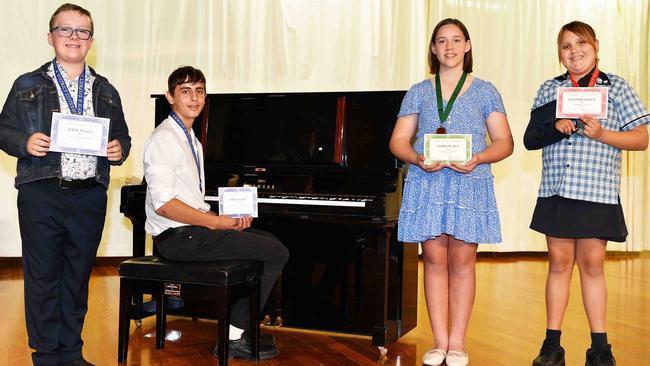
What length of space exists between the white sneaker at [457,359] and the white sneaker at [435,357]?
0.04m

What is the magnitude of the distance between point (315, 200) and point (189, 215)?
2.37 ft

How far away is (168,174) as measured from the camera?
3428 mm

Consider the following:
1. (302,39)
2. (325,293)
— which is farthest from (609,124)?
(302,39)

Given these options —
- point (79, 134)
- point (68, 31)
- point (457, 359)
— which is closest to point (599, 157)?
point (457, 359)

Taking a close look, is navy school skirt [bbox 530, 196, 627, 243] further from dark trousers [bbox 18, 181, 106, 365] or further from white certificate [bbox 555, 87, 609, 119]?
dark trousers [bbox 18, 181, 106, 365]

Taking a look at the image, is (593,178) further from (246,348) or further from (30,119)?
(30,119)

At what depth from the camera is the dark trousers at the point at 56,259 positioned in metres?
2.99

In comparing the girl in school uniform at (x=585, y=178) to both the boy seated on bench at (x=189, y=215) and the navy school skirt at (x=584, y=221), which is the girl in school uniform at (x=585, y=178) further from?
the boy seated on bench at (x=189, y=215)

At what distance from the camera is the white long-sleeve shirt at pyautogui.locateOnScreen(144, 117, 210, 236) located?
341 cm

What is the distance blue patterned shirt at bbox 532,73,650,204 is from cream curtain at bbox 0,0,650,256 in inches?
176

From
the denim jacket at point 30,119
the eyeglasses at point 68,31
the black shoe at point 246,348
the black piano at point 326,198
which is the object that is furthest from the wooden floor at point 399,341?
the eyeglasses at point 68,31

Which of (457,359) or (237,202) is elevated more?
(237,202)

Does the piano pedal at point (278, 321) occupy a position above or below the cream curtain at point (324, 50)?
below

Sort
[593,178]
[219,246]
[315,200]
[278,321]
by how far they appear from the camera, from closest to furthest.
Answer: [593,178] → [219,246] → [315,200] → [278,321]
